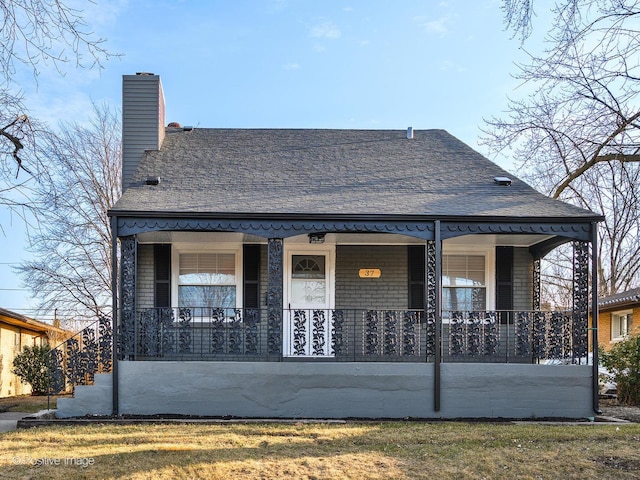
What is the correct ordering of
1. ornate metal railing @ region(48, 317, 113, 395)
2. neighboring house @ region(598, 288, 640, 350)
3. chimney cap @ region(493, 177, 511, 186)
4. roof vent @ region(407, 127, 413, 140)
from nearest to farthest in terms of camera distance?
ornate metal railing @ region(48, 317, 113, 395)
chimney cap @ region(493, 177, 511, 186)
roof vent @ region(407, 127, 413, 140)
neighboring house @ region(598, 288, 640, 350)

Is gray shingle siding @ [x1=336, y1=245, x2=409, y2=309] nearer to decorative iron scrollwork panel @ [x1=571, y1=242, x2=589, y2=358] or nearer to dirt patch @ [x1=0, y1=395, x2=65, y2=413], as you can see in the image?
decorative iron scrollwork panel @ [x1=571, y1=242, x2=589, y2=358]

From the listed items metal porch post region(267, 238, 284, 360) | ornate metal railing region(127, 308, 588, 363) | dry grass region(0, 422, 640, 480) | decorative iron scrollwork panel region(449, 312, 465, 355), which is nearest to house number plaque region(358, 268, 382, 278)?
ornate metal railing region(127, 308, 588, 363)

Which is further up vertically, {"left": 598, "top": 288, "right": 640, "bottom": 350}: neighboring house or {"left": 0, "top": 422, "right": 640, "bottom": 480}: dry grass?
{"left": 598, "top": 288, "right": 640, "bottom": 350}: neighboring house

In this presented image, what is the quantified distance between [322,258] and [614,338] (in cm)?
1422

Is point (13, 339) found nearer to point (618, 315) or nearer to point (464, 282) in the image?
point (464, 282)

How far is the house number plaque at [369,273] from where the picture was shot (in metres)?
12.1

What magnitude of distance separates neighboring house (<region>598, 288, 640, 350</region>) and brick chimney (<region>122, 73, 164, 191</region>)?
13.9m

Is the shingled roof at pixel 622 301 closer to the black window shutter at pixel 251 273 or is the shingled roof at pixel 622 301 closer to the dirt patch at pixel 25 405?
the black window shutter at pixel 251 273

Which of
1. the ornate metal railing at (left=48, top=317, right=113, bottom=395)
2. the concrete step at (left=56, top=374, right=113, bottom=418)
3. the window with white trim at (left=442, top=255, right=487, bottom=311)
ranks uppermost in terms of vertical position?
the window with white trim at (left=442, top=255, right=487, bottom=311)

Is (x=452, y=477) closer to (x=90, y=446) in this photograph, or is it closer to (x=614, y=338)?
(x=90, y=446)

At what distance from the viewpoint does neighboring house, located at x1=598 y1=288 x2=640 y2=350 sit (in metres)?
19.1

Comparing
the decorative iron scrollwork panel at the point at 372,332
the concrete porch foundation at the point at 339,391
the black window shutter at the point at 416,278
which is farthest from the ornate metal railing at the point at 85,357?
the black window shutter at the point at 416,278

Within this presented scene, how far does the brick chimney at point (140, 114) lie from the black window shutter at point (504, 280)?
7.36 meters

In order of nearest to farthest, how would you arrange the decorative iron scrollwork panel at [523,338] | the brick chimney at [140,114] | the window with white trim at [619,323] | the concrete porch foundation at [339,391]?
1. the concrete porch foundation at [339,391]
2. the decorative iron scrollwork panel at [523,338]
3. the brick chimney at [140,114]
4. the window with white trim at [619,323]
